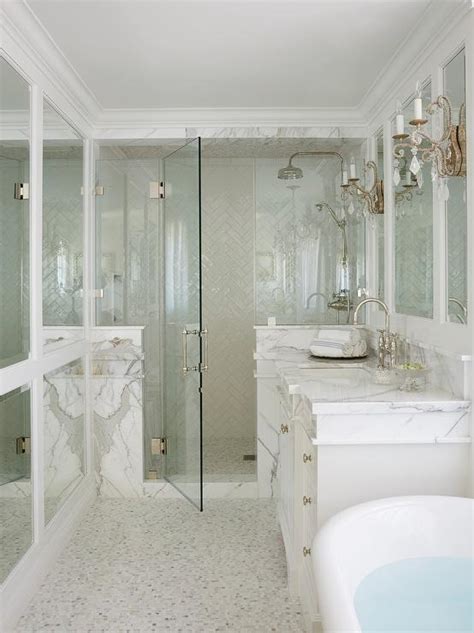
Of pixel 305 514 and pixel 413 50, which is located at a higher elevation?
pixel 413 50

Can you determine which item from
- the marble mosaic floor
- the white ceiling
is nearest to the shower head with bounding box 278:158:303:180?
the white ceiling

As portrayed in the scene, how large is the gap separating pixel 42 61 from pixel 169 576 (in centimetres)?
252

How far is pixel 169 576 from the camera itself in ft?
8.80

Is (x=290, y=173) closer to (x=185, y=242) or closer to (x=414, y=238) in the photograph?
(x=185, y=242)

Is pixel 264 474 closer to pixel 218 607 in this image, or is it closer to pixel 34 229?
pixel 218 607

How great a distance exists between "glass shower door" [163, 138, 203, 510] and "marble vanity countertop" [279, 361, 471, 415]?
925 millimetres

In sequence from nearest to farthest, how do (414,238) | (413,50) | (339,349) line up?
(413,50), (414,238), (339,349)

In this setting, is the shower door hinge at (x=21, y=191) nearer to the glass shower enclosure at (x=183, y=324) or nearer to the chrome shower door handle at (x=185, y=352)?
the glass shower enclosure at (x=183, y=324)

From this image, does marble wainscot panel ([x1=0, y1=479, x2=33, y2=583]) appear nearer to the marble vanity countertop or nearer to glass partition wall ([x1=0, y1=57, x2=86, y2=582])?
glass partition wall ([x1=0, y1=57, x2=86, y2=582])

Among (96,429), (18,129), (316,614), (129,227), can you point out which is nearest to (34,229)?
(18,129)

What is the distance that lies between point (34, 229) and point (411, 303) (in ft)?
6.15

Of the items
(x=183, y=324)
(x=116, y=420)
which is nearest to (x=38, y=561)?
(x=116, y=420)

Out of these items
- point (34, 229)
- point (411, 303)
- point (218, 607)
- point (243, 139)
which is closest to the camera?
point (218, 607)

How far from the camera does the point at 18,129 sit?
2.45 m
